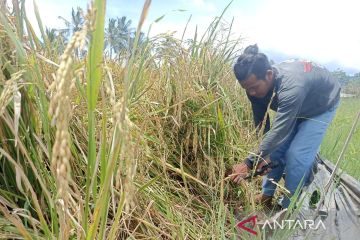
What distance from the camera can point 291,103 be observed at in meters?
2.27

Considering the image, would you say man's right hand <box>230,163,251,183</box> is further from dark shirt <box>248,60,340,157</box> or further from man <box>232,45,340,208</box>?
dark shirt <box>248,60,340,157</box>

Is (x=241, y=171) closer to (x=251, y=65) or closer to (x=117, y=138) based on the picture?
(x=251, y=65)

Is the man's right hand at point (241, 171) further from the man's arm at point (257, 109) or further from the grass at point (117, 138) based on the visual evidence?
the man's arm at point (257, 109)

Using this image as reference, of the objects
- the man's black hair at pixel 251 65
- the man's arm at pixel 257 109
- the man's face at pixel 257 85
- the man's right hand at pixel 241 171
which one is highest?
the man's black hair at pixel 251 65

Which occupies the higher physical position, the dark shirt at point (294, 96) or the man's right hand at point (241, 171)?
the dark shirt at point (294, 96)

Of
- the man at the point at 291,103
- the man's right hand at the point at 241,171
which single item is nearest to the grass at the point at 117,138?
the man's right hand at the point at 241,171

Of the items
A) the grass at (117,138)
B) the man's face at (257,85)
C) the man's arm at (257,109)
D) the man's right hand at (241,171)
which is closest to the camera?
the grass at (117,138)

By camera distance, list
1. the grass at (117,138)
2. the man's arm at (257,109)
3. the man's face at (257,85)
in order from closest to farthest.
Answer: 1. the grass at (117,138)
2. the man's face at (257,85)
3. the man's arm at (257,109)

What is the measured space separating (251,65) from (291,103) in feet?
1.11

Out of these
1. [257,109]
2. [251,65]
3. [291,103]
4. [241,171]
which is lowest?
[241,171]

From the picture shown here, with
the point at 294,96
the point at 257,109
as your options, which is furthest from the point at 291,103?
the point at 257,109

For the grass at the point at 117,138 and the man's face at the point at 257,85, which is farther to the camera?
the man's face at the point at 257,85

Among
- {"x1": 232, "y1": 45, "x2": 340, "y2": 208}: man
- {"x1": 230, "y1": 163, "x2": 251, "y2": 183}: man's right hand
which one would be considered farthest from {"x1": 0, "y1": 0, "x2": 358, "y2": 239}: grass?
{"x1": 232, "y1": 45, "x2": 340, "y2": 208}: man

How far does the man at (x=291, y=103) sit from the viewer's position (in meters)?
2.28
